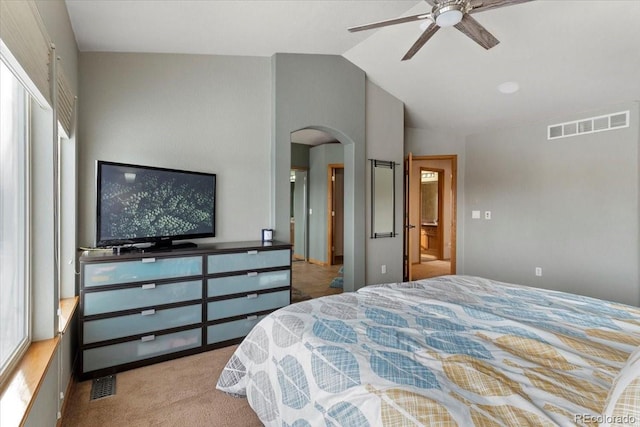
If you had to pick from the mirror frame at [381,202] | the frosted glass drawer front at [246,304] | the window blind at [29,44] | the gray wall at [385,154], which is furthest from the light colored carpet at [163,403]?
the mirror frame at [381,202]

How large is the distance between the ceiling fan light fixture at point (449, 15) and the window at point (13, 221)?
2219 millimetres

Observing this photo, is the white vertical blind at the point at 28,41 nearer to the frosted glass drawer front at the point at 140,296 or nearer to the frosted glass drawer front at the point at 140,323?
the frosted glass drawer front at the point at 140,296

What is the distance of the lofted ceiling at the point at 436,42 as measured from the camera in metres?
2.55

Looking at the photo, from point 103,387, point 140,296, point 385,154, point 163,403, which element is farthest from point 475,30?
point 103,387

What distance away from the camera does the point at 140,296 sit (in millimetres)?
2463

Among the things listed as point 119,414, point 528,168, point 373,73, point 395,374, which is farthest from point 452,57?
point 119,414

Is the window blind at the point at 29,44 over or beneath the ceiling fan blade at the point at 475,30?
beneath

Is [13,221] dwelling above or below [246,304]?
above

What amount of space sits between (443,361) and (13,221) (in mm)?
1924

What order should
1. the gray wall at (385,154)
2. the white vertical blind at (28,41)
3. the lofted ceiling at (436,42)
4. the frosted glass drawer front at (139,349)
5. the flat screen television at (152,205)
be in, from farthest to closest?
1. the gray wall at (385,154)
2. the lofted ceiling at (436,42)
3. the flat screen television at (152,205)
4. the frosted glass drawer front at (139,349)
5. the white vertical blind at (28,41)

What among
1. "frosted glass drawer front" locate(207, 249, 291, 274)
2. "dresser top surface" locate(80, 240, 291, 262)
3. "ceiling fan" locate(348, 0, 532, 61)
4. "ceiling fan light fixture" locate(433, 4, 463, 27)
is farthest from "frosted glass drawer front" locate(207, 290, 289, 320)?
"ceiling fan light fixture" locate(433, 4, 463, 27)

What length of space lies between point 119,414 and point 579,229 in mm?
4783

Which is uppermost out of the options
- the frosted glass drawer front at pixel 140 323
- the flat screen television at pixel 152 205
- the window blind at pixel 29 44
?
the window blind at pixel 29 44

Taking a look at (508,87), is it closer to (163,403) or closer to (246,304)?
(246,304)
